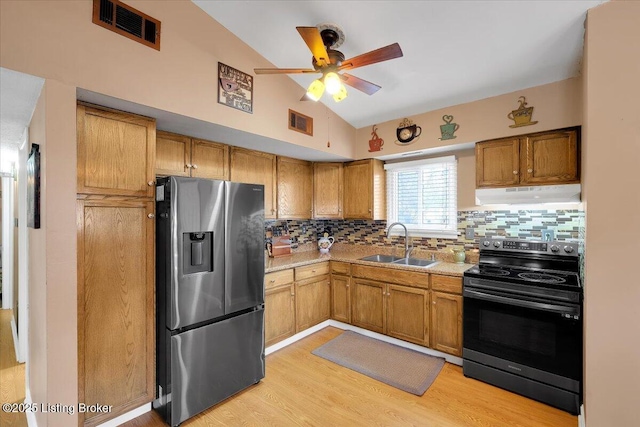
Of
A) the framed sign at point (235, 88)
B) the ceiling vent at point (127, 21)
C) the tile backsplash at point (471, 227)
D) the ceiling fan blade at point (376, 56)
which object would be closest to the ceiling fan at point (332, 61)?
the ceiling fan blade at point (376, 56)

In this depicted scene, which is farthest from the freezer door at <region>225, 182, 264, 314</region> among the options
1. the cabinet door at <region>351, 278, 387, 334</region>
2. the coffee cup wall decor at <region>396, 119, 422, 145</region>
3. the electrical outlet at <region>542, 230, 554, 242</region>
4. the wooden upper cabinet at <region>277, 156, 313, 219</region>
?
the electrical outlet at <region>542, 230, 554, 242</region>

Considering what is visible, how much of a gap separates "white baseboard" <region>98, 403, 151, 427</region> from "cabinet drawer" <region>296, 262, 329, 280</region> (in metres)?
1.70

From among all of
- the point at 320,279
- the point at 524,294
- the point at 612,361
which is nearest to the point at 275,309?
the point at 320,279

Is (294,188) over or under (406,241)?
over

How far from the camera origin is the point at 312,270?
3541 millimetres

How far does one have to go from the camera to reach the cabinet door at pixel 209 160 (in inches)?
110

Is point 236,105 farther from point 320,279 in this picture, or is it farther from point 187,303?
point 320,279

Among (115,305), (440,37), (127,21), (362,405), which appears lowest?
(362,405)

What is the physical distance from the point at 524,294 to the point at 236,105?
2800 mm

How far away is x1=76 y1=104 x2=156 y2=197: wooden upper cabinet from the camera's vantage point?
185 centimetres

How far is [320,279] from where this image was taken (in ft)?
12.0

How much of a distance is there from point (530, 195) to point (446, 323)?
1.42m

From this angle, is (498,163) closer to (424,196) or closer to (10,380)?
(424,196)

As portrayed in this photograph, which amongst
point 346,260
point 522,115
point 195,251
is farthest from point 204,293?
point 522,115
